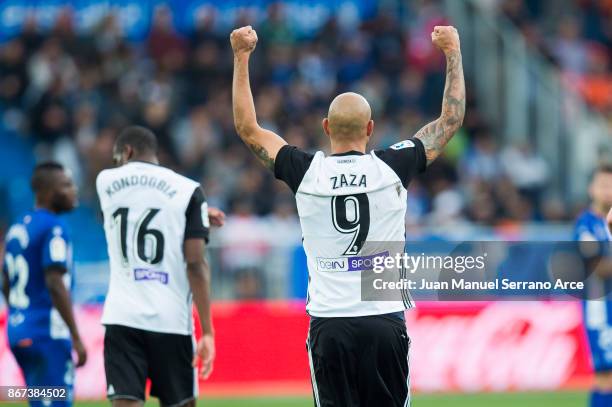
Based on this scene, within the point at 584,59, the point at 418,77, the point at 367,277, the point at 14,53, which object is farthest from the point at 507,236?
the point at 367,277

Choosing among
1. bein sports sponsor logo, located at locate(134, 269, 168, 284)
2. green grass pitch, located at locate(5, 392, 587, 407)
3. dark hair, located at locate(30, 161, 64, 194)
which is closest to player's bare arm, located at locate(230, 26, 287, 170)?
bein sports sponsor logo, located at locate(134, 269, 168, 284)

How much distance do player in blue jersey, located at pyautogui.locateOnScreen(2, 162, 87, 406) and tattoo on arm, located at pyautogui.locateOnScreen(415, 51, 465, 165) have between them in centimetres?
309

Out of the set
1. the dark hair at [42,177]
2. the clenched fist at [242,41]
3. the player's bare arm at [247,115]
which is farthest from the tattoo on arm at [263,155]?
the dark hair at [42,177]

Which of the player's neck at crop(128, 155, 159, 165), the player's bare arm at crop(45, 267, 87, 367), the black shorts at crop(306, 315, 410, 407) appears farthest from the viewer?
the player's bare arm at crop(45, 267, 87, 367)

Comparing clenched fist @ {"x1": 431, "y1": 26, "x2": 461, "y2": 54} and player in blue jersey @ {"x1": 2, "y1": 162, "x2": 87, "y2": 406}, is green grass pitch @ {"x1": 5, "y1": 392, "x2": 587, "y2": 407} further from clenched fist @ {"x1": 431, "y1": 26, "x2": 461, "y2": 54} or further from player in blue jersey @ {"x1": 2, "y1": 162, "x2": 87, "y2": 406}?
clenched fist @ {"x1": 431, "y1": 26, "x2": 461, "y2": 54}

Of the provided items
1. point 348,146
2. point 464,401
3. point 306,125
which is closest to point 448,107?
point 348,146

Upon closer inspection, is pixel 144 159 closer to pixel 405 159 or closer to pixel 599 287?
pixel 405 159

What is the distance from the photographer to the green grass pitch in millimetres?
13250

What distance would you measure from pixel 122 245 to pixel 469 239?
8996 mm

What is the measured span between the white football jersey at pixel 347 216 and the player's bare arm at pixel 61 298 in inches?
94.6

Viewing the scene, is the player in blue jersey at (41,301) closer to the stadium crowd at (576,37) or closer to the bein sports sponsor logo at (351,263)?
the bein sports sponsor logo at (351,263)

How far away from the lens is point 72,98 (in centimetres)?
1911

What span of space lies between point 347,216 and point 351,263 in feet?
0.92

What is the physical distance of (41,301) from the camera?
8898 millimetres
